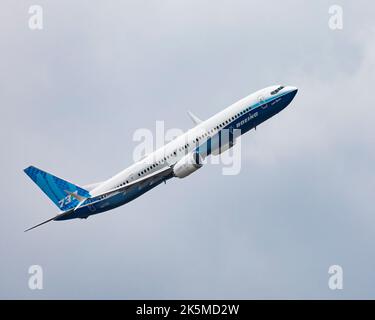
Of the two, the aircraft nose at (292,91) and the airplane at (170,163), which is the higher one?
the aircraft nose at (292,91)

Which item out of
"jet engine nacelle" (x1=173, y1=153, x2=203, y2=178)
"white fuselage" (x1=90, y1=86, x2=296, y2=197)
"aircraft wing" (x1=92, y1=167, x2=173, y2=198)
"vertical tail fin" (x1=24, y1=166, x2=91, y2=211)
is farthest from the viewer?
"vertical tail fin" (x1=24, y1=166, x2=91, y2=211)

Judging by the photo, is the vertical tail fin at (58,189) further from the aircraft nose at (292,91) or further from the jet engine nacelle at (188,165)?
the aircraft nose at (292,91)

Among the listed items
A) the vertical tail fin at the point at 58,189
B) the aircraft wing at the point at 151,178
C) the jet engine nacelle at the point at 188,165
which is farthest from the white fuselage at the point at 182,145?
the vertical tail fin at the point at 58,189

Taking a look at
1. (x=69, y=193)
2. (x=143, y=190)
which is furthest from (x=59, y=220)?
(x=143, y=190)

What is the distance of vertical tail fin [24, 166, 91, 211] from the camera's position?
480 ft

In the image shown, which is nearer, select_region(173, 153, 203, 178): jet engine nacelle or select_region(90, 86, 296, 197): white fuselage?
select_region(173, 153, 203, 178): jet engine nacelle

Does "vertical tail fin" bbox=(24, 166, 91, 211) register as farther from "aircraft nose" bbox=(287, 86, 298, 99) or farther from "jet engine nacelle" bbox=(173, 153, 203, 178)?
"aircraft nose" bbox=(287, 86, 298, 99)

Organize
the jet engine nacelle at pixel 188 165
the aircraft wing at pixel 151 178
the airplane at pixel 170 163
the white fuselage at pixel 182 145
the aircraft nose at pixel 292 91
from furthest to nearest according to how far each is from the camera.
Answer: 1. the aircraft wing at pixel 151 178
2. the aircraft nose at pixel 292 91
3. the white fuselage at pixel 182 145
4. the airplane at pixel 170 163
5. the jet engine nacelle at pixel 188 165

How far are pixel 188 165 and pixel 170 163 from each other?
4.39 metres

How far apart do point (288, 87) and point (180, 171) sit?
20.1 m

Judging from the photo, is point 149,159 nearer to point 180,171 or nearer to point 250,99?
point 180,171

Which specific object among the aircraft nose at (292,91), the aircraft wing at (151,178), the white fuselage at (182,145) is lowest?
the aircraft wing at (151,178)

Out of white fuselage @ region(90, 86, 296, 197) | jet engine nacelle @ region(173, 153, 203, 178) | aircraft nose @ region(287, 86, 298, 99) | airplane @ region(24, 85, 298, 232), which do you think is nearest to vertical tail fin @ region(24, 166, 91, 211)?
airplane @ region(24, 85, 298, 232)

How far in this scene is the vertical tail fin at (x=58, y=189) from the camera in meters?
146
